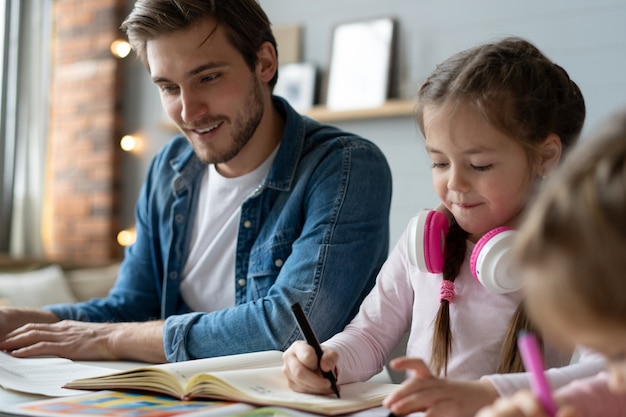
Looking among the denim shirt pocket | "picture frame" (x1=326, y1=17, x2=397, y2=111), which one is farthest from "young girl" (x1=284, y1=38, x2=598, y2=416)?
"picture frame" (x1=326, y1=17, x2=397, y2=111)

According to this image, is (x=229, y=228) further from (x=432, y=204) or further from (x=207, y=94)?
(x=432, y=204)

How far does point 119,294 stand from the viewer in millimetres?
1853

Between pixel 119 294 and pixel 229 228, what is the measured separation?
1.12 ft

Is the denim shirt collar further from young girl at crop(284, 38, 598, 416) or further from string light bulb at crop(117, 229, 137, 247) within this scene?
string light bulb at crop(117, 229, 137, 247)

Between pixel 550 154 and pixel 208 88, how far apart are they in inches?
32.6

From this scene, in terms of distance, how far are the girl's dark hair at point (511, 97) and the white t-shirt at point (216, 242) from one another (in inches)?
26.2

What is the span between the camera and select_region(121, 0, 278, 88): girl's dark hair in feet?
5.29

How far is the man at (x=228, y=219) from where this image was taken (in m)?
1.43

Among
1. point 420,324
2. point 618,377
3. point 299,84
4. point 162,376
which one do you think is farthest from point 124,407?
point 299,84

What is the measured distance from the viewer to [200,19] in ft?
5.34

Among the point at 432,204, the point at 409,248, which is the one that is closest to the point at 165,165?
the point at 409,248

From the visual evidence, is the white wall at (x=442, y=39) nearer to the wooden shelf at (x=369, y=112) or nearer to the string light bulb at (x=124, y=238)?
the wooden shelf at (x=369, y=112)

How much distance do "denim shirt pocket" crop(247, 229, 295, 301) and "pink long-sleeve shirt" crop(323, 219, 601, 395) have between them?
34cm

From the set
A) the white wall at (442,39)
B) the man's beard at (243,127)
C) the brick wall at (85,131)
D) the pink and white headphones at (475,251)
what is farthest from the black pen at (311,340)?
the brick wall at (85,131)
